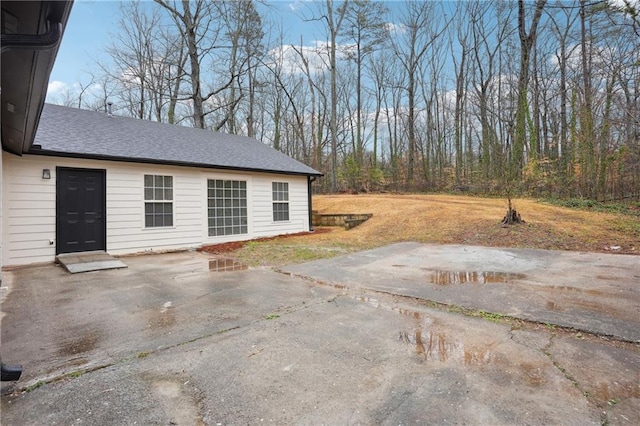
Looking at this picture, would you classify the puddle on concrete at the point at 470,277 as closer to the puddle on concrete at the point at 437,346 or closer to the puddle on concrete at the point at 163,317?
the puddle on concrete at the point at 437,346

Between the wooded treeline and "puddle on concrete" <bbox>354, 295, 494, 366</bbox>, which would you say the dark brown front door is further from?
the wooded treeline

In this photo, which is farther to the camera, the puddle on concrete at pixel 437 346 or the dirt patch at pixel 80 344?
the dirt patch at pixel 80 344

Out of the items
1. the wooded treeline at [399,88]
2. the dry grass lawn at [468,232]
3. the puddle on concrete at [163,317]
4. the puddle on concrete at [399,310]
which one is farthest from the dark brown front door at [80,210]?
the wooded treeline at [399,88]

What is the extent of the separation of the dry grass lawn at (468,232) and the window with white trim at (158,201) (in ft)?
7.17

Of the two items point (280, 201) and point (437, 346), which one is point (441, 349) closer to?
point (437, 346)

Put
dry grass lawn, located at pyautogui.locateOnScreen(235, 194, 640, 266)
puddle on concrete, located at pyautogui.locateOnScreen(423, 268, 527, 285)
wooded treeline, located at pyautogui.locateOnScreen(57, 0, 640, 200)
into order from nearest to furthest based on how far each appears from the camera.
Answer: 1. puddle on concrete, located at pyautogui.locateOnScreen(423, 268, 527, 285)
2. dry grass lawn, located at pyautogui.locateOnScreen(235, 194, 640, 266)
3. wooded treeline, located at pyautogui.locateOnScreen(57, 0, 640, 200)

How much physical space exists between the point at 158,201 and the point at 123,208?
828 mm

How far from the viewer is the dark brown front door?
6703 mm

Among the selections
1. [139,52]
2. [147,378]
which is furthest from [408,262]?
[139,52]

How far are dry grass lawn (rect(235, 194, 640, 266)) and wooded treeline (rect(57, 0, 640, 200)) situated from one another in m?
3.67

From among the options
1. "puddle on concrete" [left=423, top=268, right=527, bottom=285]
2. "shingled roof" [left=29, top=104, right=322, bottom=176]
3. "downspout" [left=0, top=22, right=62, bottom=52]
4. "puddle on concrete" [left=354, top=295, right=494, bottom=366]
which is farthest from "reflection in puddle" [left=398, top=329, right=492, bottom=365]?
"shingled roof" [left=29, top=104, right=322, bottom=176]

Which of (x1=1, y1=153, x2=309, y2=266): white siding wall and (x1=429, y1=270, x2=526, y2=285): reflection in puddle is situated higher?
(x1=1, y1=153, x2=309, y2=266): white siding wall

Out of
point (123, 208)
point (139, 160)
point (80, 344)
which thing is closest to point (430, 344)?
point (80, 344)

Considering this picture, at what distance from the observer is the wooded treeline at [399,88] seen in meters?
14.4
